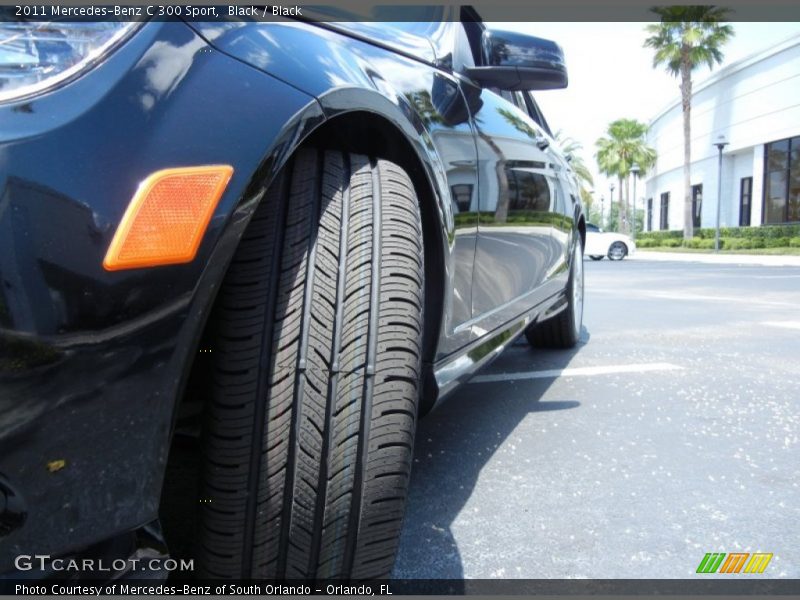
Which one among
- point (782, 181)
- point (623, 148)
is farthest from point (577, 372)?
point (623, 148)

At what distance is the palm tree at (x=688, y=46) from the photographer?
2838 centimetres

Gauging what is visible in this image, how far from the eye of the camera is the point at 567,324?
4.08m

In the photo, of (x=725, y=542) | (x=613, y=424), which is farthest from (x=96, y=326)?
(x=613, y=424)

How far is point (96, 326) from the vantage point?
859mm

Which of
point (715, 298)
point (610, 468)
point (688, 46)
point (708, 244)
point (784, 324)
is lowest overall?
point (708, 244)

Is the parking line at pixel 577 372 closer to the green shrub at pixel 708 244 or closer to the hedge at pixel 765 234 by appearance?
the hedge at pixel 765 234

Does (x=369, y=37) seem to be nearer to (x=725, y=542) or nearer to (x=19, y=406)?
(x=19, y=406)

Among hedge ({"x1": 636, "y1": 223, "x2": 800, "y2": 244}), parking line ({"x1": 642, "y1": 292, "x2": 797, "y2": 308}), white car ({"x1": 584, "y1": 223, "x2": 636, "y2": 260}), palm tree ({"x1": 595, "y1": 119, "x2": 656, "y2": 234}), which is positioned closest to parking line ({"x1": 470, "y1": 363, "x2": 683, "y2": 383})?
parking line ({"x1": 642, "y1": 292, "x2": 797, "y2": 308})

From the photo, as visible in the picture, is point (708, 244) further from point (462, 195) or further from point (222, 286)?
point (222, 286)

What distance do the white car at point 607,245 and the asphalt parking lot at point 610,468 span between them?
17134mm

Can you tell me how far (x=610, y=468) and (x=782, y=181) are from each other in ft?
92.6

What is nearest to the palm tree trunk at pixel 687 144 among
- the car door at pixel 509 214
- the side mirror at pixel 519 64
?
the car door at pixel 509 214
